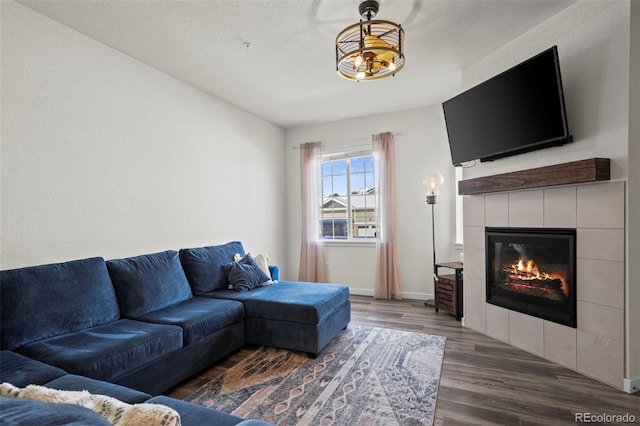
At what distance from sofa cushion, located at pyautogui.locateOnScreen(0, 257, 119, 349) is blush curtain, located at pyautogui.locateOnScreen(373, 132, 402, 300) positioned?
11.0 ft

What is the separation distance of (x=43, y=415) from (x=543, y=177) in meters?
3.16

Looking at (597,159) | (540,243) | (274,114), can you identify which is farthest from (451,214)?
(274,114)

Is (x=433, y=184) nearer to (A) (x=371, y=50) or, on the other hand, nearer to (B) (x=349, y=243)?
(B) (x=349, y=243)

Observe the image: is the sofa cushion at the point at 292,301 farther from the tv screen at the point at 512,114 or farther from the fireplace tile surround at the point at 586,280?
the tv screen at the point at 512,114

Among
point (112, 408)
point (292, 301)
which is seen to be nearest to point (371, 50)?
point (292, 301)

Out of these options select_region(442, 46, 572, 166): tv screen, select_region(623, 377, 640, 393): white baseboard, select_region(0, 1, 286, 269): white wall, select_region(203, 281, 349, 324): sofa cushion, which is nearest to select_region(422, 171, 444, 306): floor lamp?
select_region(442, 46, 572, 166): tv screen

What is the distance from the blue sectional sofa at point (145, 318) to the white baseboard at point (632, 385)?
215 centimetres

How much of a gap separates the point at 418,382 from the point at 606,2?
3.05 metres

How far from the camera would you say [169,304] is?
9.35 feet

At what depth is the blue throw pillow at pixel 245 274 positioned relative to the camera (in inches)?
134

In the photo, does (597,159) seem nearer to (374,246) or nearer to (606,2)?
(606,2)

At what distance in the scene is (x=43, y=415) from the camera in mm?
555

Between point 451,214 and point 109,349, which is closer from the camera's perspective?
point 109,349

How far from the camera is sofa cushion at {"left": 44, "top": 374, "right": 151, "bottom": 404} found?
1352 millimetres
